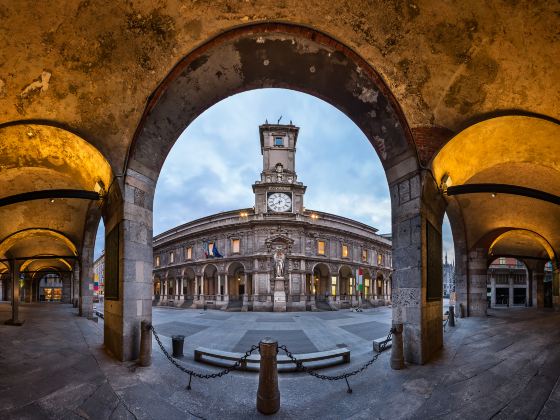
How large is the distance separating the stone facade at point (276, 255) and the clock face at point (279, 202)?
11 cm

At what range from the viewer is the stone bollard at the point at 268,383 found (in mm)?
4535

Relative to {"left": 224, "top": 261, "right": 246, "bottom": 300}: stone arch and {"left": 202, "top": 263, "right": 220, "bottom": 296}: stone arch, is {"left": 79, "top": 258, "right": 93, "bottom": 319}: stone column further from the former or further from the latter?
{"left": 202, "top": 263, "right": 220, "bottom": 296}: stone arch

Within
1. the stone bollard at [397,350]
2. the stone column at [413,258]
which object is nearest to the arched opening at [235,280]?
the stone column at [413,258]

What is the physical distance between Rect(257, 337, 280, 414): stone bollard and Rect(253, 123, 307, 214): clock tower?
2469 cm

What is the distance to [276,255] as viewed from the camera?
28.3m

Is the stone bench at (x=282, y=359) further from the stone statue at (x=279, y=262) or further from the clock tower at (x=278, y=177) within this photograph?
the clock tower at (x=278, y=177)

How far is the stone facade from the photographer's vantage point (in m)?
28.2

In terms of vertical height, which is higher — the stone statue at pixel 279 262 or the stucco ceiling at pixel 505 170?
the stucco ceiling at pixel 505 170

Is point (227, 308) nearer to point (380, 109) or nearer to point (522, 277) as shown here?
point (380, 109)

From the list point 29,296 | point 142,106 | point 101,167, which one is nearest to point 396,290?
point 142,106

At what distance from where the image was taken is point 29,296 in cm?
3509

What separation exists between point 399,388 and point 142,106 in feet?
26.4

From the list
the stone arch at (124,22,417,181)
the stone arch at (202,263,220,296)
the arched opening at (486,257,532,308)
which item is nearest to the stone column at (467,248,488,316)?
the stone arch at (124,22,417,181)

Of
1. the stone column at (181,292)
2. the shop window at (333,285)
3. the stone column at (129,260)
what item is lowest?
the stone column at (181,292)
